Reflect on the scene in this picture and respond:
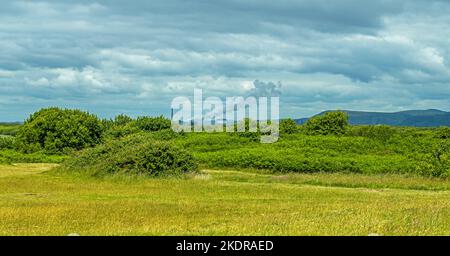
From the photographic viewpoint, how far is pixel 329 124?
11325cm

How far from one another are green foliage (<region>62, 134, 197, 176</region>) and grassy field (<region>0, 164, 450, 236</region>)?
9.69 ft

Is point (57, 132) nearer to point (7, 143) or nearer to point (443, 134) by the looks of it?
point (7, 143)

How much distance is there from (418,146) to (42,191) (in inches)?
2613

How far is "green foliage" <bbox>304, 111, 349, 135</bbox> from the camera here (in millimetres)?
112250

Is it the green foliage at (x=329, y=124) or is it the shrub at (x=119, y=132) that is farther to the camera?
the green foliage at (x=329, y=124)

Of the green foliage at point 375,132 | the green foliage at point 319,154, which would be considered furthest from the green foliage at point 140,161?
the green foliage at point 375,132

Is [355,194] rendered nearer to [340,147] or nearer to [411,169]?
[411,169]

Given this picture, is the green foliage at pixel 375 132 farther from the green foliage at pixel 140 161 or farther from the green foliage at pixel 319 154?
the green foliage at pixel 140 161

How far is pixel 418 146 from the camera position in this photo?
304 ft

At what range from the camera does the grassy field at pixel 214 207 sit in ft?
64.6

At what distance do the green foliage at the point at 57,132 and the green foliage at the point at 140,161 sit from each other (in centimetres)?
3324

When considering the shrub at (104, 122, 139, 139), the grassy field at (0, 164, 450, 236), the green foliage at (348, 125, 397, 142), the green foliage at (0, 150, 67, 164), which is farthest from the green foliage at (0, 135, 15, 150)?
the green foliage at (348, 125, 397, 142)
